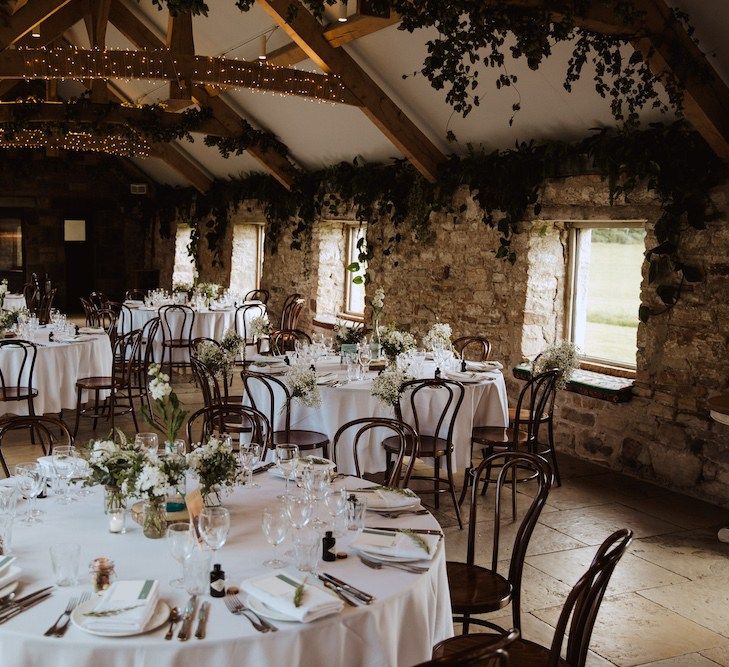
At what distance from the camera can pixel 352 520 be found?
299cm

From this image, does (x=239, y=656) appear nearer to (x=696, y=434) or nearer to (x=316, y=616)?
(x=316, y=616)

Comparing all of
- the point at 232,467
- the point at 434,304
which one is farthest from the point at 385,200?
the point at 232,467

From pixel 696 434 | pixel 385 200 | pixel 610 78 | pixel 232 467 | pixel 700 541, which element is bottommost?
pixel 700 541

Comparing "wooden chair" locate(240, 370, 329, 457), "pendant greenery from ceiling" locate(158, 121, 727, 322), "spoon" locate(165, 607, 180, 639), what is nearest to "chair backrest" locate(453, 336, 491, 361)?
"pendant greenery from ceiling" locate(158, 121, 727, 322)

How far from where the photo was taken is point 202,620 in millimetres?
2330

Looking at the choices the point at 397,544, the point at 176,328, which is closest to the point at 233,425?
the point at 397,544

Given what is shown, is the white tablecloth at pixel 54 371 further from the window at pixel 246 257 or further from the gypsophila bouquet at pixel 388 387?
the window at pixel 246 257

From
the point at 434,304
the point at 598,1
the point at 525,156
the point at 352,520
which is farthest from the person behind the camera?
the point at 434,304

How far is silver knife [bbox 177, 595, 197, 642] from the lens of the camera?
2243 mm

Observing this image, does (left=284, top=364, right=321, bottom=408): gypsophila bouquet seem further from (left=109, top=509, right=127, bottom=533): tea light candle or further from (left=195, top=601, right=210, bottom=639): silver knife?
(left=195, top=601, right=210, bottom=639): silver knife

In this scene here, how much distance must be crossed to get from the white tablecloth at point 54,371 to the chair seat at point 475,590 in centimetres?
492

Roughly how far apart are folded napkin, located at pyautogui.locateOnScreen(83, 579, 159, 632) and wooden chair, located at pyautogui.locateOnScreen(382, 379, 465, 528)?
301 centimetres

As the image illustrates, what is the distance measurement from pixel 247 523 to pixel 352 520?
0.42m

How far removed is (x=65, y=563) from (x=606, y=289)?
20.2 feet
